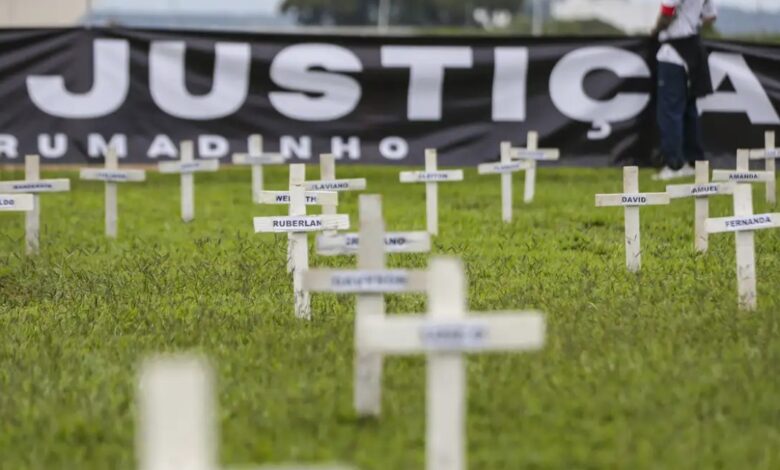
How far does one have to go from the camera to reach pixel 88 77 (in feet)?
61.1

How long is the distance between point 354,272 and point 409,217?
30.0ft

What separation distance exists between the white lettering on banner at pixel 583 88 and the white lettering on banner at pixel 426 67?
1.15 m

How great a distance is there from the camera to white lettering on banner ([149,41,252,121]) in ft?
61.8

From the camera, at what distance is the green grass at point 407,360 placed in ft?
20.5

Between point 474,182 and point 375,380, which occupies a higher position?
point 474,182

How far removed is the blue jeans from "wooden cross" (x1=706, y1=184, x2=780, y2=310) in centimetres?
879

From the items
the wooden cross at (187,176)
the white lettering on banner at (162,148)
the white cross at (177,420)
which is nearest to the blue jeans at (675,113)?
the wooden cross at (187,176)

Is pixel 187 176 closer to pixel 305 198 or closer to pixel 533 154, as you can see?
pixel 533 154

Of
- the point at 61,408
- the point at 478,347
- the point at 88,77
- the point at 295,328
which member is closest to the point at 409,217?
the point at 88,77

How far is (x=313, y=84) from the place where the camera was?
1905 cm

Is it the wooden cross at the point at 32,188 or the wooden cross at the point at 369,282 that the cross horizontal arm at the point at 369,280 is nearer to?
the wooden cross at the point at 369,282

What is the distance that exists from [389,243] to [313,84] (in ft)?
39.7

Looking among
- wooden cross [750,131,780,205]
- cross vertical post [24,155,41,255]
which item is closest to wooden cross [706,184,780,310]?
cross vertical post [24,155,41,255]

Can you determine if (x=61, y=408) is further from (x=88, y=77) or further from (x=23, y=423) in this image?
(x=88, y=77)
